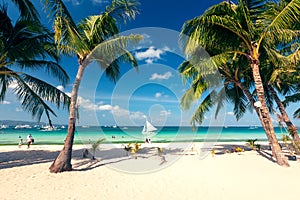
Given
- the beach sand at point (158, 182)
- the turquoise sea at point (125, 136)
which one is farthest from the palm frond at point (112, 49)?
the turquoise sea at point (125, 136)

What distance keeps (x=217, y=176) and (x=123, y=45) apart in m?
5.35

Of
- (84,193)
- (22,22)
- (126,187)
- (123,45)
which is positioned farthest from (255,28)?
(22,22)

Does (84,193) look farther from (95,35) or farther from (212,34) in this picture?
(212,34)

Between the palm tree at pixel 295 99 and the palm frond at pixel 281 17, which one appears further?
the palm tree at pixel 295 99

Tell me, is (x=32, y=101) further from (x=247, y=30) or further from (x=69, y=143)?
(x=247, y=30)

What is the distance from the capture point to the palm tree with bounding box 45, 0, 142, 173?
590 centimetres

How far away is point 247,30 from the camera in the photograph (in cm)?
680

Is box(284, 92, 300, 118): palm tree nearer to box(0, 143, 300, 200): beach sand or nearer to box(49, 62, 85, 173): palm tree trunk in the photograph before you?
box(0, 143, 300, 200): beach sand

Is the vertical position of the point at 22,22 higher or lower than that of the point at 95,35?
higher

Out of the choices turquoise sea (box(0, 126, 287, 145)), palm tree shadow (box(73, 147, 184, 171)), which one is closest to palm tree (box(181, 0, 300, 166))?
palm tree shadow (box(73, 147, 184, 171))

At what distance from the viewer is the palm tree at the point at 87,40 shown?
19.4ft

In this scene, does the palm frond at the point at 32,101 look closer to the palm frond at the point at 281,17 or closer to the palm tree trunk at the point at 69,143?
the palm tree trunk at the point at 69,143

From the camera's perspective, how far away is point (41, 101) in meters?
7.77

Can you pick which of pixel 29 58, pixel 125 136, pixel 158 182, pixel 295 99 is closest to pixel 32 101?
pixel 29 58
